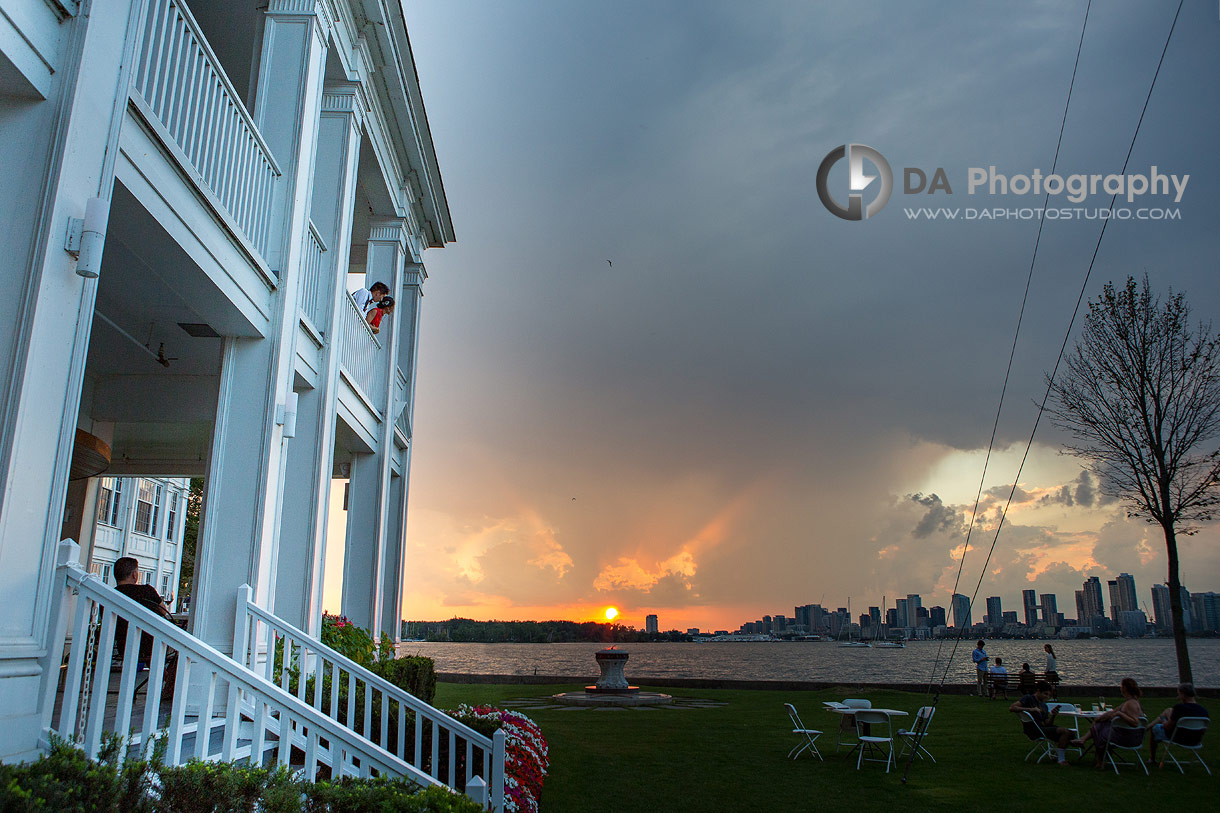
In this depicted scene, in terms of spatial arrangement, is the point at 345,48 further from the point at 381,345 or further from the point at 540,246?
the point at 540,246

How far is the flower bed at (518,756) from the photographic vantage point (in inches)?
290

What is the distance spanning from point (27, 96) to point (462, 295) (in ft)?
68.1

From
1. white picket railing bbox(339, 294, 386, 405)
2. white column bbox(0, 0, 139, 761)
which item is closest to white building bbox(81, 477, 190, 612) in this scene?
white picket railing bbox(339, 294, 386, 405)

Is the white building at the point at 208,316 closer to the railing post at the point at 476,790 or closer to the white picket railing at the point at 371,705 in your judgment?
the white picket railing at the point at 371,705

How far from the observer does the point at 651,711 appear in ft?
60.5

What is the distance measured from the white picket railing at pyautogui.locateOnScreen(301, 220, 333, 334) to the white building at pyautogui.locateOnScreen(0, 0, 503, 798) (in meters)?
0.04

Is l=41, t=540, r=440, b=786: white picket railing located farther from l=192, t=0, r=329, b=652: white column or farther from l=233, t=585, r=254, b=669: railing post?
l=192, t=0, r=329, b=652: white column

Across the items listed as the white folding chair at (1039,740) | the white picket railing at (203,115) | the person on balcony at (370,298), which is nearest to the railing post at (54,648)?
the white picket railing at (203,115)

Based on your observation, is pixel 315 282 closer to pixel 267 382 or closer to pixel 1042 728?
pixel 267 382

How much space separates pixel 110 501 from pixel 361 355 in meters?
17.3

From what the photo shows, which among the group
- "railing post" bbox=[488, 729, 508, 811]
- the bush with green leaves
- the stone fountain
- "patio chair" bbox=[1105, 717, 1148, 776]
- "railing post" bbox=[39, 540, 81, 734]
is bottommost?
the stone fountain

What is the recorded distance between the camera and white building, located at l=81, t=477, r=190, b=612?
2423 cm

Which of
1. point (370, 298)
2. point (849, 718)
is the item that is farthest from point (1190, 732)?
point (370, 298)

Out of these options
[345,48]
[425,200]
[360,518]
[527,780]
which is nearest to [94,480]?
[360,518]
